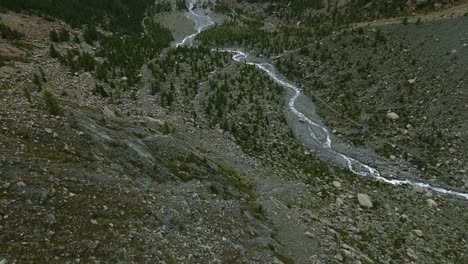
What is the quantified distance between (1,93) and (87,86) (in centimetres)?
968

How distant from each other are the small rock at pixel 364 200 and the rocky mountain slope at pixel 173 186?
0.10 meters

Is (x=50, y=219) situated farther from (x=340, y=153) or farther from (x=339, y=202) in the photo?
(x=340, y=153)

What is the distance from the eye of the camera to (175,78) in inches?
1326

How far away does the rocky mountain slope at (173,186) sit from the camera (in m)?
11.1

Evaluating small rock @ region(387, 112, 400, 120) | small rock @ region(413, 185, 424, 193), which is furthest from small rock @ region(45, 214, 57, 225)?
small rock @ region(387, 112, 400, 120)

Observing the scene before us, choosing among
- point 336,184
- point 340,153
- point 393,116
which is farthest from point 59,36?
point 393,116

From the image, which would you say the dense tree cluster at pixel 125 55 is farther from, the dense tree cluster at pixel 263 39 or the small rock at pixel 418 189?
the small rock at pixel 418 189

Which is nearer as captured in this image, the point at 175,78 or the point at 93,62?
the point at 93,62

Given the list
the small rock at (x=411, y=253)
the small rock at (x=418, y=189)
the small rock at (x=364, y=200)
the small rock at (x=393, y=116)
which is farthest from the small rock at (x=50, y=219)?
the small rock at (x=393, y=116)

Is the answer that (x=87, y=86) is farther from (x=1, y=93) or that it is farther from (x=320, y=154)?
(x=320, y=154)

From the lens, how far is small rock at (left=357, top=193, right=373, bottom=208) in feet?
68.4

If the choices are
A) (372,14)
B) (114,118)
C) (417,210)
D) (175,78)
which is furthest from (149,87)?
(372,14)

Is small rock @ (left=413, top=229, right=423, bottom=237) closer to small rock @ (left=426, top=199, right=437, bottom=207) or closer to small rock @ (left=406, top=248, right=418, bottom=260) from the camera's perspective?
small rock @ (left=406, top=248, right=418, bottom=260)

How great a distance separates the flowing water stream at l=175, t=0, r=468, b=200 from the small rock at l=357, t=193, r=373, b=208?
350 centimetres
